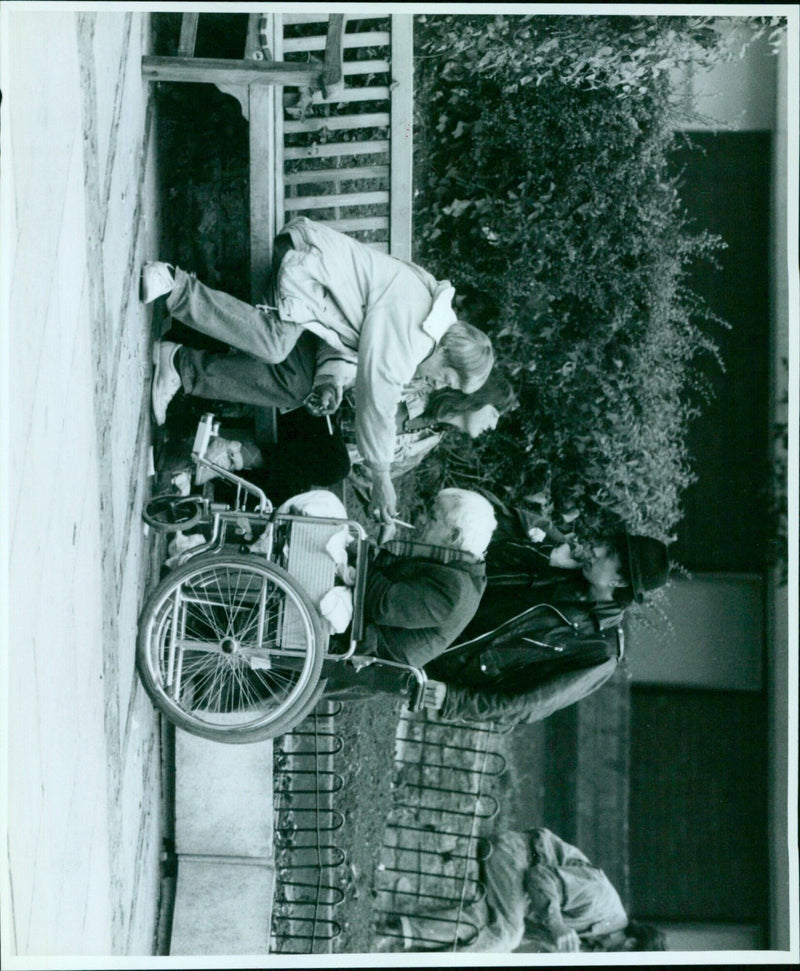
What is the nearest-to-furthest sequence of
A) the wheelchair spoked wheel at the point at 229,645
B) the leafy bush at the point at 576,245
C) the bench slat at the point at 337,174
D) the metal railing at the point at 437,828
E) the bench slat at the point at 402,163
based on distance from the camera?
the wheelchair spoked wheel at the point at 229,645 → the leafy bush at the point at 576,245 → the metal railing at the point at 437,828 → the bench slat at the point at 402,163 → the bench slat at the point at 337,174

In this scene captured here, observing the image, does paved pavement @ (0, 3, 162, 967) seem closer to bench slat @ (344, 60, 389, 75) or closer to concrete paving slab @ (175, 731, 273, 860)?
concrete paving slab @ (175, 731, 273, 860)

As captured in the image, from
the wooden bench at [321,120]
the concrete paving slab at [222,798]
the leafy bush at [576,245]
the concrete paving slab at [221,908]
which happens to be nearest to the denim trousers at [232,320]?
the wooden bench at [321,120]

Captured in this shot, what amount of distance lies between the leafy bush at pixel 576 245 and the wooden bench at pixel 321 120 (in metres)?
0.12

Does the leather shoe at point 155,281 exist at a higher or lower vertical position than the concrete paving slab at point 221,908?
higher

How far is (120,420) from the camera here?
3412 millimetres

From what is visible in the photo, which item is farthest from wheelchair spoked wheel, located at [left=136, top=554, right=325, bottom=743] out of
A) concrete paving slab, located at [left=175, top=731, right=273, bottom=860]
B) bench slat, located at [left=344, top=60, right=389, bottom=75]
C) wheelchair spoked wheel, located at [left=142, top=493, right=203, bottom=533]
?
bench slat, located at [left=344, top=60, right=389, bottom=75]

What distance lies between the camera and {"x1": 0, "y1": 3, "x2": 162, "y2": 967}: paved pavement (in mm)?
2961

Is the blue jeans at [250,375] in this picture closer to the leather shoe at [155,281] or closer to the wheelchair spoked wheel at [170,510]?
the leather shoe at [155,281]

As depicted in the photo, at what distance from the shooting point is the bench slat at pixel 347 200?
3.74 m

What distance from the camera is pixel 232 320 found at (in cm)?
349

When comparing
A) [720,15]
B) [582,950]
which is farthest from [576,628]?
[720,15]

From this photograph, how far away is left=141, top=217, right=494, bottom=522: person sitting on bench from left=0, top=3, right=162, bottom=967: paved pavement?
153 mm

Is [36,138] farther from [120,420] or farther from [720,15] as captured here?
[720,15]

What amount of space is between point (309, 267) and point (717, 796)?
1774mm
